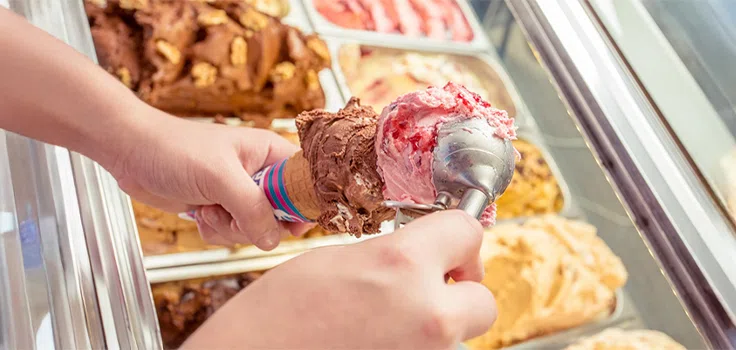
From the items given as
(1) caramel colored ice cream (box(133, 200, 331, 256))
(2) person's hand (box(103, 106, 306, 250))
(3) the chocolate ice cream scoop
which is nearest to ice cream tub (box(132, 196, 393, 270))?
(1) caramel colored ice cream (box(133, 200, 331, 256))

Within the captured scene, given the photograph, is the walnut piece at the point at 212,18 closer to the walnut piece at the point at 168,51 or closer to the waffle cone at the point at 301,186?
the walnut piece at the point at 168,51

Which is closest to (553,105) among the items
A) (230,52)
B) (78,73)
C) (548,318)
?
(548,318)

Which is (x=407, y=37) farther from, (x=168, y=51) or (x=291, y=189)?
(x=291, y=189)

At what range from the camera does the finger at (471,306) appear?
48cm

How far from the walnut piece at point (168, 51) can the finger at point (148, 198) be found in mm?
501

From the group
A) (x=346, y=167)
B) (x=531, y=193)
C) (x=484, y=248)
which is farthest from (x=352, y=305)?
(x=531, y=193)

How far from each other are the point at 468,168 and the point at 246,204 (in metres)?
0.56

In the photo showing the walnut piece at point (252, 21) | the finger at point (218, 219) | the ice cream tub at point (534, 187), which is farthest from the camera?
the ice cream tub at point (534, 187)

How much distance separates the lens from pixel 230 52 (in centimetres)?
165

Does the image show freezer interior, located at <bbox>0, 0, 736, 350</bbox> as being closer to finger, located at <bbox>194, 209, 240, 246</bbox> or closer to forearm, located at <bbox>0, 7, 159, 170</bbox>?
finger, located at <bbox>194, 209, 240, 246</bbox>

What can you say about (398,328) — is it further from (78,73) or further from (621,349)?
(621,349)

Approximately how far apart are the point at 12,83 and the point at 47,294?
419mm

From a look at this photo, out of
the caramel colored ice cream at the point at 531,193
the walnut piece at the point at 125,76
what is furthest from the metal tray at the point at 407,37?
the walnut piece at the point at 125,76

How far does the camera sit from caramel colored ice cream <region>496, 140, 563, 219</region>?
6.27ft
